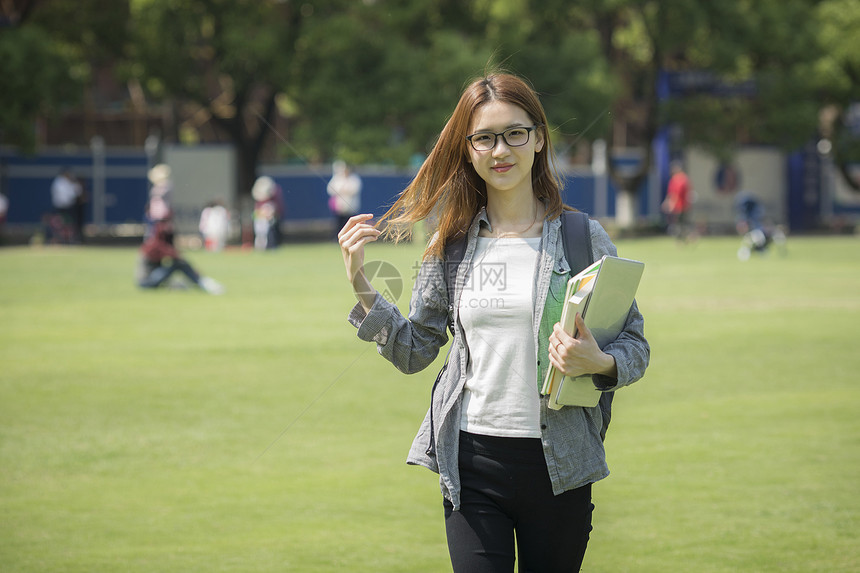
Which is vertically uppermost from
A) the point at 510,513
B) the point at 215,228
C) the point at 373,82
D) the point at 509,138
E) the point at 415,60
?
the point at 415,60

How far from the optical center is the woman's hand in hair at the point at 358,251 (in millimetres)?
3268

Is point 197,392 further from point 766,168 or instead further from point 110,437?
point 766,168

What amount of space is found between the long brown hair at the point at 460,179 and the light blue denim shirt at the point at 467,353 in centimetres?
7

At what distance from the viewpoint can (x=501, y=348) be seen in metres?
3.24

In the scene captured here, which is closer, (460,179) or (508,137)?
(508,137)

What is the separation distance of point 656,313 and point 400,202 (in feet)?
39.1

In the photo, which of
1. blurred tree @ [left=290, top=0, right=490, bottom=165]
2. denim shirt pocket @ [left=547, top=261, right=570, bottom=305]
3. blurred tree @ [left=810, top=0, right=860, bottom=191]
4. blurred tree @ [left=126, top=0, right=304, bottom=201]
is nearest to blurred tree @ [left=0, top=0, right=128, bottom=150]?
blurred tree @ [left=126, top=0, right=304, bottom=201]

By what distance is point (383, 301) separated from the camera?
333 cm

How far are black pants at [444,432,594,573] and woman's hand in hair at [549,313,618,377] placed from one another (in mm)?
246

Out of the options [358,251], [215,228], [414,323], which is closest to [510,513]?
[414,323]

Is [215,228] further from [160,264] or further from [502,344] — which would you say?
[502,344]

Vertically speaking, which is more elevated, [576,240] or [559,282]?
[576,240]

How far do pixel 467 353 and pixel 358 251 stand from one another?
42cm

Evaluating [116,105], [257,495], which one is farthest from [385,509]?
[116,105]
